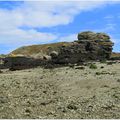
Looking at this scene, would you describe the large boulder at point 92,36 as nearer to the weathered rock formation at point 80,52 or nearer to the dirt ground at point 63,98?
the weathered rock formation at point 80,52

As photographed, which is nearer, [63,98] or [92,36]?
[63,98]

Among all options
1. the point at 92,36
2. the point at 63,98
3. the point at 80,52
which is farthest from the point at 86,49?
the point at 63,98

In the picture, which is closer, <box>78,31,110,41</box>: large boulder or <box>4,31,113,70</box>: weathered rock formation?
<box>4,31,113,70</box>: weathered rock formation

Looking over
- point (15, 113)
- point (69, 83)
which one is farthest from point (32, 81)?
point (15, 113)

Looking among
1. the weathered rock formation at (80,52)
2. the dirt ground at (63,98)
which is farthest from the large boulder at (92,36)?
the dirt ground at (63,98)

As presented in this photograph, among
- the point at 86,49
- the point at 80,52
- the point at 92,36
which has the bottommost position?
the point at 80,52

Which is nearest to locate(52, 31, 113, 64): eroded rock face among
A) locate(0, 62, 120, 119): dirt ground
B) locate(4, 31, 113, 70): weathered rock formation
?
locate(4, 31, 113, 70): weathered rock formation

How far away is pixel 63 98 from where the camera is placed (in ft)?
79.2

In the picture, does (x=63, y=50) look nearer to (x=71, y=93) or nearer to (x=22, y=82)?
(x=22, y=82)

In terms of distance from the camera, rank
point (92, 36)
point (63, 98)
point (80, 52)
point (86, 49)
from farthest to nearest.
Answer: point (92, 36) < point (86, 49) < point (80, 52) < point (63, 98)

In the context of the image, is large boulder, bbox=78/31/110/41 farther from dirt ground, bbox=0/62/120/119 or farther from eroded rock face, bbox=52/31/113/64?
dirt ground, bbox=0/62/120/119

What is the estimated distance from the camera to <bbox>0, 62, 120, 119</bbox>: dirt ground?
65.9 ft

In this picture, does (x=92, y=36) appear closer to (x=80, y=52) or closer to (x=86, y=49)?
(x=86, y=49)

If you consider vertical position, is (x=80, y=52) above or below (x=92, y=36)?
below
